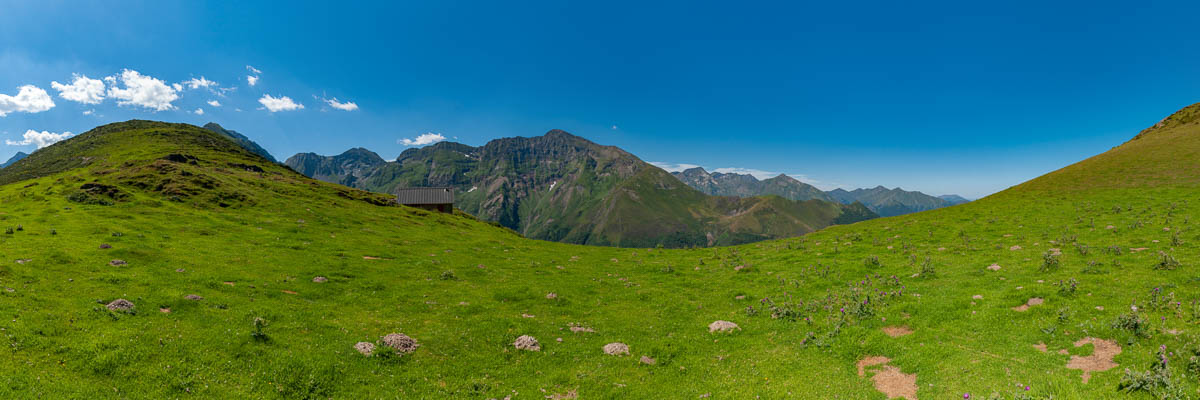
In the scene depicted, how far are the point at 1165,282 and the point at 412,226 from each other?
7262 cm

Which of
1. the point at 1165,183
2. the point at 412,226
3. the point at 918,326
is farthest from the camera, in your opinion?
the point at 412,226

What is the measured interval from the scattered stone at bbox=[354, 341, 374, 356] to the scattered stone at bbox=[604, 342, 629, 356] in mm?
9803

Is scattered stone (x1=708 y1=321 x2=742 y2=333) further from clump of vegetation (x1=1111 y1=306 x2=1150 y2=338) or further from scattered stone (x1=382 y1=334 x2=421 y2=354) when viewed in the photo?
scattered stone (x1=382 y1=334 x2=421 y2=354)

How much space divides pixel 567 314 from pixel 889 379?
1557 centimetres

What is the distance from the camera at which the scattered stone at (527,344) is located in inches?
680

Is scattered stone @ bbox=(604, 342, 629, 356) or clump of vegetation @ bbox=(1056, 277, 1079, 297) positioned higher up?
clump of vegetation @ bbox=(1056, 277, 1079, 297)

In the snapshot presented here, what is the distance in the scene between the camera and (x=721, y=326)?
19.1 metres

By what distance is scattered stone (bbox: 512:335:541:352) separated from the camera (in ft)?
56.6

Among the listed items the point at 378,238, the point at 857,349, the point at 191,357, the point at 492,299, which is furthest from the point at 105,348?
the point at 378,238

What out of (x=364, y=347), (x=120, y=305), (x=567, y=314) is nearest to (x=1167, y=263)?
(x=567, y=314)

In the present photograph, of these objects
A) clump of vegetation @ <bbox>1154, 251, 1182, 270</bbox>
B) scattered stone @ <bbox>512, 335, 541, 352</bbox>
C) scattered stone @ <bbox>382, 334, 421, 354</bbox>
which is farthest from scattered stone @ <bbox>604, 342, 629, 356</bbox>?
clump of vegetation @ <bbox>1154, 251, 1182, 270</bbox>

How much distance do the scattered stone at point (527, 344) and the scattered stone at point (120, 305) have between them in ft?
52.9

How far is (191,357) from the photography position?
503 inches

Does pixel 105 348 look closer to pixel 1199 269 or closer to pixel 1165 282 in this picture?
pixel 1165 282
